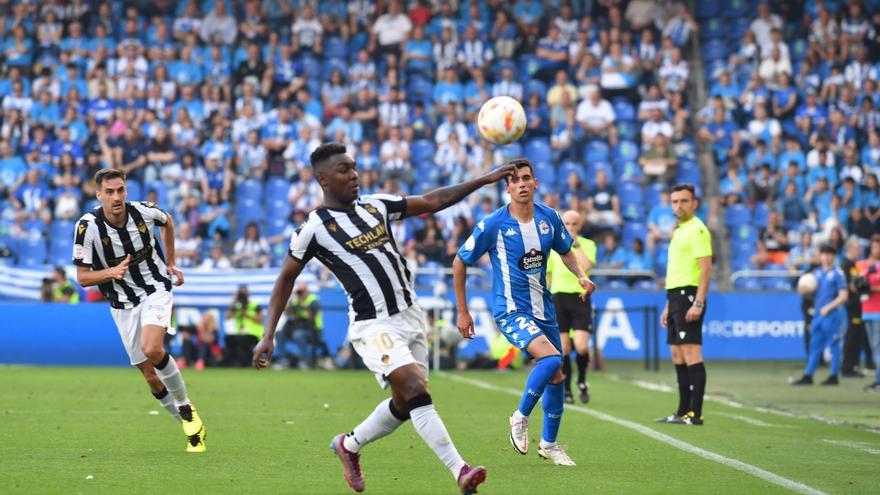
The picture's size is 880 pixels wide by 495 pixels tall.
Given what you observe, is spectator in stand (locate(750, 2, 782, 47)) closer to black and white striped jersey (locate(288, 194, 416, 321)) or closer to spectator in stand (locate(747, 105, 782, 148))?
spectator in stand (locate(747, 105, 782, 148))

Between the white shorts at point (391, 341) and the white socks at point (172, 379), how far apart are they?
125 inches

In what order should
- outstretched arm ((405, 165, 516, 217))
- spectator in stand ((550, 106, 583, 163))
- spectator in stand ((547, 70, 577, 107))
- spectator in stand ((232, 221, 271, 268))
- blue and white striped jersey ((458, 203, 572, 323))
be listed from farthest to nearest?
spectator in stand ((547, 70, 577, 107)) → spectator in stand ((550, 106, 583, 163)) → spectator in stand ((232, 221, 271, 268)) → blue and white striped jersey ((458, 203, 572, 323)) → outstretched arm ((405, 165, 516, 217))

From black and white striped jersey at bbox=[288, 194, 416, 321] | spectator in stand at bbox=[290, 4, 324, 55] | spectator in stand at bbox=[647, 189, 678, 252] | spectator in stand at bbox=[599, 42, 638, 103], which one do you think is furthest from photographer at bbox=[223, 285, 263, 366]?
black and white striped jersey at bbox=[288, 194, 416, 321]

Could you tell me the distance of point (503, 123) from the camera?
32.6 ft

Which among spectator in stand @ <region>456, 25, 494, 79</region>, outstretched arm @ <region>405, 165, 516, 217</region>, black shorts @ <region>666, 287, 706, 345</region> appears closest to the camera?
outstretched arm @ <region>405, 165, 516, 217</region>

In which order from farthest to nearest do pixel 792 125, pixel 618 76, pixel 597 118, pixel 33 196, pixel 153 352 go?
pixel 618 76 → pixel 792 125 → pixel 597 118 → pixel 33 196 → pixel 153 352

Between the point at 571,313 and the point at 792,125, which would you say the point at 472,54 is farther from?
the point at 571,313

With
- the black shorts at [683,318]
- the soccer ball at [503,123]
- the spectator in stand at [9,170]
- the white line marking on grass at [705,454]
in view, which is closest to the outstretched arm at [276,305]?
the soccer ball at [503,123]

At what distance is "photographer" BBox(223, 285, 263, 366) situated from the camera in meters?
23.7

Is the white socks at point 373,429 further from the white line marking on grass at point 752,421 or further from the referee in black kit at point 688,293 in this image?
the white line marking on grass at point 752,421

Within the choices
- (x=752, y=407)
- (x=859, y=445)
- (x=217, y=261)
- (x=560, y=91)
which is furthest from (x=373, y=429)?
(x=560, y=91)

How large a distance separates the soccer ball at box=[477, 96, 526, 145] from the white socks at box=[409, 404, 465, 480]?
2745mm

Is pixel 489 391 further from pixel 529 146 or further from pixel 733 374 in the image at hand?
pixel 529 146

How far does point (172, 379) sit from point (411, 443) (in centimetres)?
203
